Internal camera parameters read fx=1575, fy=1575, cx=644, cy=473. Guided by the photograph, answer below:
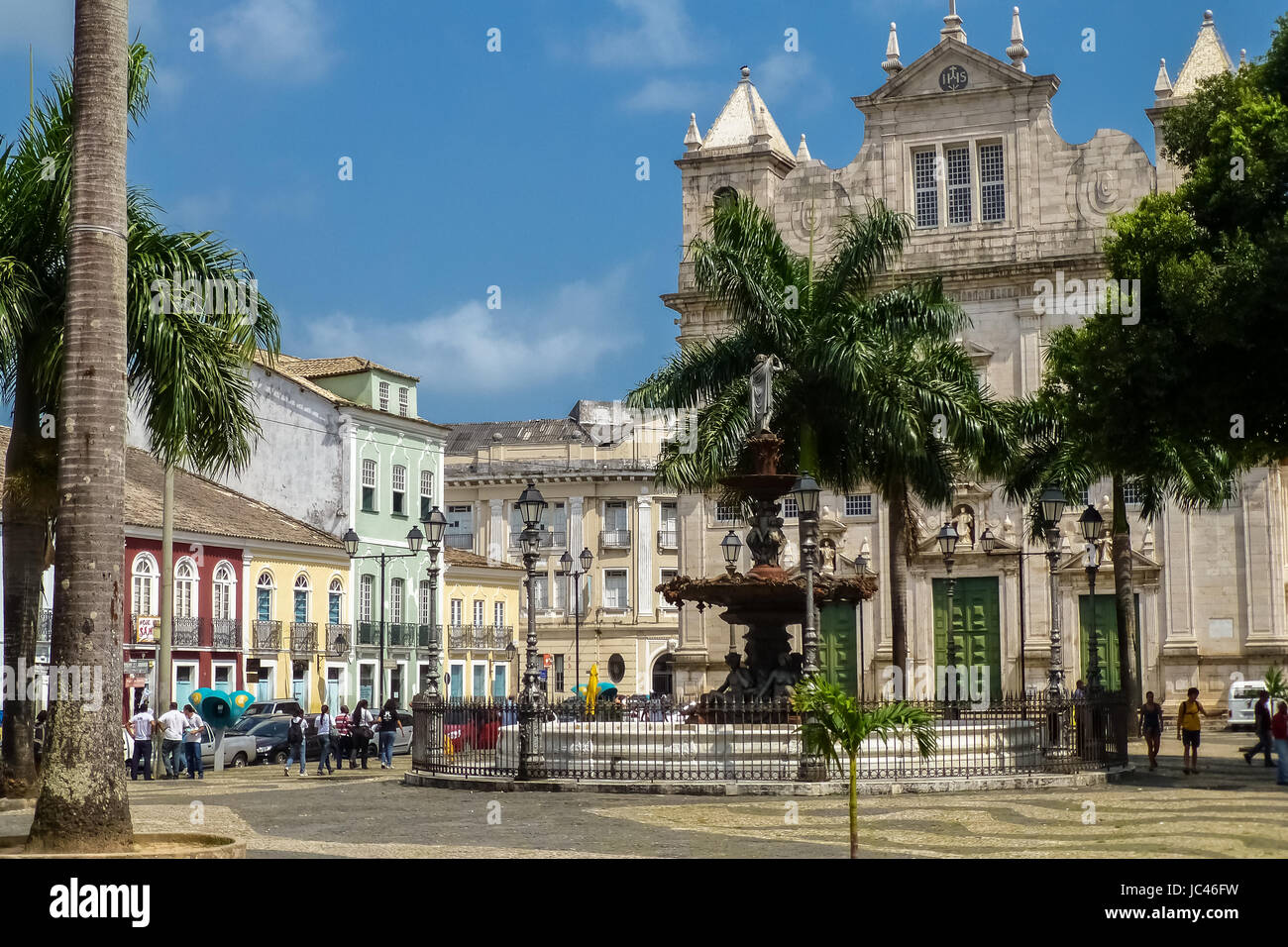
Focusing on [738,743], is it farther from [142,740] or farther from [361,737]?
[361,737]

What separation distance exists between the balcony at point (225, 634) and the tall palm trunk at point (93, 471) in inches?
1204

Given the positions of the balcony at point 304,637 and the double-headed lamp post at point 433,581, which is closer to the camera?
the double-headed lamp post at point 433,581

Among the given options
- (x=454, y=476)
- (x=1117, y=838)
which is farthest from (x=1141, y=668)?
(x=454, y=476)

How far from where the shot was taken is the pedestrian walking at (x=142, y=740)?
26344 mm

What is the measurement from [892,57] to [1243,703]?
20.7 m

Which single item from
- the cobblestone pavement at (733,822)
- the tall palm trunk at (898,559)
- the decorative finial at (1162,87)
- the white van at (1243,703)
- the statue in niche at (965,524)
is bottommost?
the white van at (1243,703)

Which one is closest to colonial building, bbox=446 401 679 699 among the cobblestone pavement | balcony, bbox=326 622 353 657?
balcony, bbox=326 622 353 657

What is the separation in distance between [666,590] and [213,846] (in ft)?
41.4

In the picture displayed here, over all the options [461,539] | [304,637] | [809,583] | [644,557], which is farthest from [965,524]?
[461,539]

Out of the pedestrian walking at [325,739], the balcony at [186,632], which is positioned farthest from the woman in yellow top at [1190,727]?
the balcony at [186,632]

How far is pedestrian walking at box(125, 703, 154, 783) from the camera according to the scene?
2634 centimetres

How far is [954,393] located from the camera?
91.3 feet

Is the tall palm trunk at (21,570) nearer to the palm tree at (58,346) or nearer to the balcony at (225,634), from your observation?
the palm tree at (58,346)
